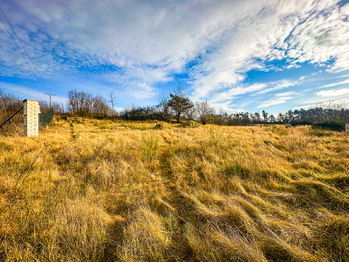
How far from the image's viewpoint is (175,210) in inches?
104

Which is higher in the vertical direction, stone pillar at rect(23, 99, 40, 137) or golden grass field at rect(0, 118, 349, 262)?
stone pillar at rect(23, 99, 40, 137)

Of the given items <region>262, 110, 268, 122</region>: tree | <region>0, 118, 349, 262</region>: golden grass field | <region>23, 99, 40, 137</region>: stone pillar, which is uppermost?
<region>262, 110, 268, 122</region>: tree

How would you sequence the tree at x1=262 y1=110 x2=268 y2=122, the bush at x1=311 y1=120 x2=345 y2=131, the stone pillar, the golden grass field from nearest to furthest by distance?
the golden grass field
the stone pillar
the bush at x1=311 y1=120 x2=345 y2=131
the tree at x1=262 y1=110 x2=268 y2=122

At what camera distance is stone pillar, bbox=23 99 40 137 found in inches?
272

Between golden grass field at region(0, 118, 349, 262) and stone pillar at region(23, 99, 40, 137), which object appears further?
stone pillar at region(23, 99, 40, 137)

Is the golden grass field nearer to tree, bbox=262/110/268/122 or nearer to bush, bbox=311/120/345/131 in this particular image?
bush, bbox=311/120/345/131

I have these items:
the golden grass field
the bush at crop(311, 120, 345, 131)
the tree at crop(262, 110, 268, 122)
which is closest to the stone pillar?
the golden grass field

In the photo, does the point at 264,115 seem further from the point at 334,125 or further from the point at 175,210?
the point at 175,210

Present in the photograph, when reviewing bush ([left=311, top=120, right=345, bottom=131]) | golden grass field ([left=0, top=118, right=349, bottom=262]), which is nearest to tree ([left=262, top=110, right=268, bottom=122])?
bush ([left=311, top=120, right=345, bottom=131])

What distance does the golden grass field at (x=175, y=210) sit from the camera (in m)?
1.75

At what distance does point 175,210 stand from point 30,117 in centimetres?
893

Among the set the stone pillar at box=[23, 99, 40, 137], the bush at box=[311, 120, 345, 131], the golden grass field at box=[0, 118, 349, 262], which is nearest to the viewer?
the golden grass field at box=[0, 118, 349, 262]

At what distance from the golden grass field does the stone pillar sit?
2834 millimetres

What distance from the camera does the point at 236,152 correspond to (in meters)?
5.17
